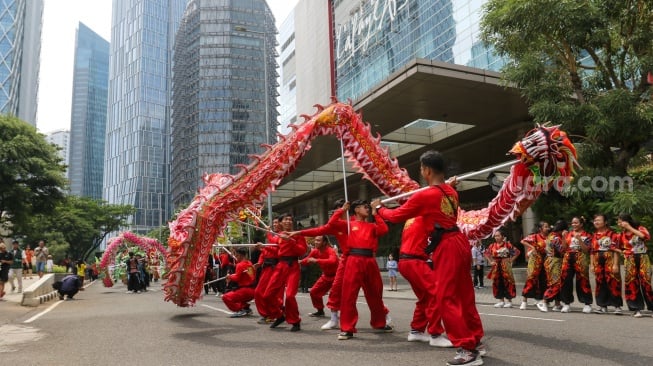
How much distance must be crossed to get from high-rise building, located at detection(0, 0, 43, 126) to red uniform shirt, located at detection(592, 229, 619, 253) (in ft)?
293

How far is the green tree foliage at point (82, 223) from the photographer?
148ft

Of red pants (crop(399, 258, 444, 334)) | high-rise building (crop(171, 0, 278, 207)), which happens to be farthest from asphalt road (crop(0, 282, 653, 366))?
high-rise building (crop(171, 0, 278, 207))

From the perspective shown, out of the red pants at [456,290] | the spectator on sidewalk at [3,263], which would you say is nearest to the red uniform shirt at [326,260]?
the red pants at [456,290]

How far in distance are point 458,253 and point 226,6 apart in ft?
270

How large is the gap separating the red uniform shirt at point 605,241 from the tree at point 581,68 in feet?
10.4

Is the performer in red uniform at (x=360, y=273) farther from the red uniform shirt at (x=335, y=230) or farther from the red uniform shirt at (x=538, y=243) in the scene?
the red uniform shirt at (x=538, y=243)

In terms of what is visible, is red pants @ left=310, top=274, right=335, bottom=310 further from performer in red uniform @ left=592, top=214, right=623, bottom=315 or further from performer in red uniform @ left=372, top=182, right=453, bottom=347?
performer in red uniform @ left=592, top=214, right=623, bottom=315

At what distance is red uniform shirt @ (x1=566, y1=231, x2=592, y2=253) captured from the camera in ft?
31.8

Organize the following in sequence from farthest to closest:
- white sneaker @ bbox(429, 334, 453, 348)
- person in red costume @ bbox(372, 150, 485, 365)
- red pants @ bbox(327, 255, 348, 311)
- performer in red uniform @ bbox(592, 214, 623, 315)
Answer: performer in red uniform @ bbox(592, 214, 623, 315) → red pants @ bbox(327, 255, 348, 311) → white sneaker @ bbox(429, 334, 453, 348) → person in red costume @ bbox(372, 150, 485, 365)

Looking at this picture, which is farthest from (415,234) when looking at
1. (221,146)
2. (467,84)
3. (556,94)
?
(221,146)

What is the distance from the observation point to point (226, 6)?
81.1 metres

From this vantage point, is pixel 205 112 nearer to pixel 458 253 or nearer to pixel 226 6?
pixel 226 6

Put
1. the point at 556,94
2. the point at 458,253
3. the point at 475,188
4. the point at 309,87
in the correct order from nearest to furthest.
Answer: the point at 458,253
the point at 556,94
the point at 475,188
the point at 309,87

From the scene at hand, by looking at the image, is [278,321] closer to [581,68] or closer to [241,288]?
[241,288]
